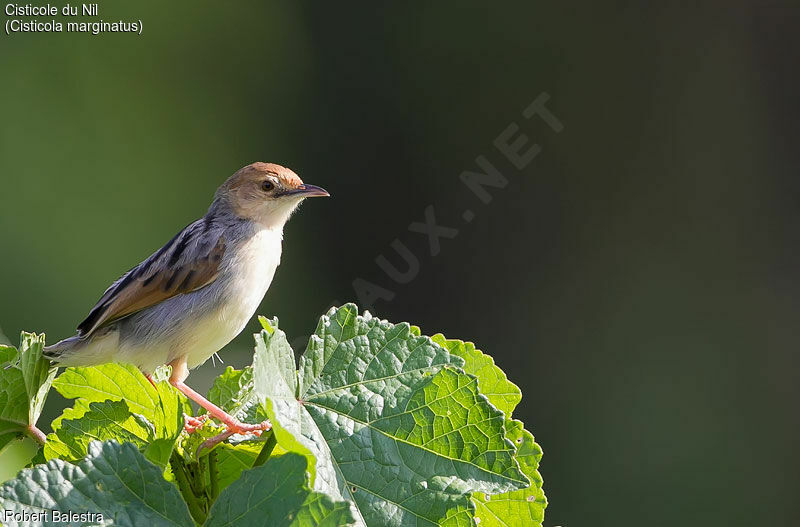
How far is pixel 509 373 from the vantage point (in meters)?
9.61

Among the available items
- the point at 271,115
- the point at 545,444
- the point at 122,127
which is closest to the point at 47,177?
the point at 122,127

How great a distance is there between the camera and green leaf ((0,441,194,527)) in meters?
1.32

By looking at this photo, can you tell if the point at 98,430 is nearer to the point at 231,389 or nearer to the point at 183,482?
the point at 183,482

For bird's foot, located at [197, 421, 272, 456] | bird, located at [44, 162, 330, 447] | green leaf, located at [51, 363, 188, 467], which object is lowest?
bird, located at [44, 162, 330, 447]

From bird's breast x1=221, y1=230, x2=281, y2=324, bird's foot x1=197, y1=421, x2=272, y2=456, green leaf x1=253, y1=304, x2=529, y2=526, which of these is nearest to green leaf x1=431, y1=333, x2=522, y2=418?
green leaf x1=253, y1=304, x2=529, y2=526

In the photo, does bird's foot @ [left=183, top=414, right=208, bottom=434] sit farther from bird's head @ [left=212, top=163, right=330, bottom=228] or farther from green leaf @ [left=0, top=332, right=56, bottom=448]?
bird's head @ [left=212, top=163, right=330, bottom=228]

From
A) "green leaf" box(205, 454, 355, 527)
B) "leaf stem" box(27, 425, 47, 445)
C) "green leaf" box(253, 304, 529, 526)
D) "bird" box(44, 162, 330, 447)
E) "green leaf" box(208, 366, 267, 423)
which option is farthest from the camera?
"bird" box(44, 162, 330, 447)

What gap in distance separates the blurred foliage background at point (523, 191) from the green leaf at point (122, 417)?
6.86m

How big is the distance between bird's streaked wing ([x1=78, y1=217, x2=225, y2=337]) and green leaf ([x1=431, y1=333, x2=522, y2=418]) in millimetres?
2228

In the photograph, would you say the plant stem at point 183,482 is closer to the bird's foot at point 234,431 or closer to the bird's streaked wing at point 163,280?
the bird's foot at point 234,431

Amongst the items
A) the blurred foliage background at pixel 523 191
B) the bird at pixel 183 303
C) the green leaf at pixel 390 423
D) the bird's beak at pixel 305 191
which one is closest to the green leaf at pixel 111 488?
the green leaf at pixel 390 423

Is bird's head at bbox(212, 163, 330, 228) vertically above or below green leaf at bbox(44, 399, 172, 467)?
above

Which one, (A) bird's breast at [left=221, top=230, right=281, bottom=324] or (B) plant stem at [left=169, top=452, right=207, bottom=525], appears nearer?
(B) plant stem at [left=169, top=452, right=207, bottom=525]

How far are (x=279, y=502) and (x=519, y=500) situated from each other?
570 mm
